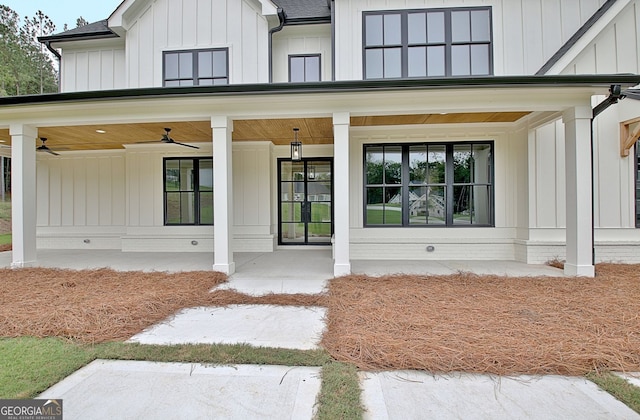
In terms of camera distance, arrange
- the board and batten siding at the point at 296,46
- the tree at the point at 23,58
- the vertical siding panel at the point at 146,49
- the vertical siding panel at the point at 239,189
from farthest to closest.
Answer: the tree at the point at 23,58 → the vertical siding panel at the point at 239,189 → the board and batten siding at the point at 296,46 → the vertical siding panel at the point at 146,49

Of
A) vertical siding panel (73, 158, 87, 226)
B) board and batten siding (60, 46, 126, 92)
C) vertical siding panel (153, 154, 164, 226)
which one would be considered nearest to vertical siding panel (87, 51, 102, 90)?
board and batten siding (60, 46, 126, 92)

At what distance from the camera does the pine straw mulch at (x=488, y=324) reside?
2545 millimetres

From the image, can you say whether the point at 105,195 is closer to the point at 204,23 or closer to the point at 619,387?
the point at 204,23

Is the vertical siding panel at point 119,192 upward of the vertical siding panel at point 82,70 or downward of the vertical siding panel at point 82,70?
downward

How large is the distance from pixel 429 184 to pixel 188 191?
6367mm

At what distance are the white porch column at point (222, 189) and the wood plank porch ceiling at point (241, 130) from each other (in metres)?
0.81

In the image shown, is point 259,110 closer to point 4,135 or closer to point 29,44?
point 4,135

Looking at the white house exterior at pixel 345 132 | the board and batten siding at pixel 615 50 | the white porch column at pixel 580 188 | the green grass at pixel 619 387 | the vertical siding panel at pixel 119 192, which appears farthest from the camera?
the vertical siding panel at pixel 119 192

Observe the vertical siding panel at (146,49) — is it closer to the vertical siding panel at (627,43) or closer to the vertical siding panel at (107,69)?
the vertical siding panel at (107,69)

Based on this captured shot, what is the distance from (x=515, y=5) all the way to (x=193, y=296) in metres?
8.72

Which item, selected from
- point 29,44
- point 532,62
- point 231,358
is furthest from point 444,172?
point 29,44

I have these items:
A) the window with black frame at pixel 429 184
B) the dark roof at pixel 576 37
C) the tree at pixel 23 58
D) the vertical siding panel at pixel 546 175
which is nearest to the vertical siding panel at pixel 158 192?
the window with black frame at pixel 429 184

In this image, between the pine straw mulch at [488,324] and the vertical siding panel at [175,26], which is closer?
the pine straw mulch at [488,324]

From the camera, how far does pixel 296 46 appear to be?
829 centimetres
